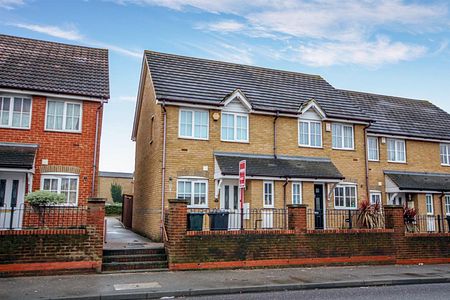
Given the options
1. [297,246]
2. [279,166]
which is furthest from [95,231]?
[279,166]

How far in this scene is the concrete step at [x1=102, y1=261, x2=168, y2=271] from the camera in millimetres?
11359

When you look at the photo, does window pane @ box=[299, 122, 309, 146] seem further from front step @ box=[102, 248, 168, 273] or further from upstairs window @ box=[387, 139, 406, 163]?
front step @ box=[102, 248, 168, 273]

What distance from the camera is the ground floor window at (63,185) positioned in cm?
1503

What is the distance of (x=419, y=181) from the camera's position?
70.4 feet

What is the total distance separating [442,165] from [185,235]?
18486 millimetres

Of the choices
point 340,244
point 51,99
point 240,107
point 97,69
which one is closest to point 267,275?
point 340,244

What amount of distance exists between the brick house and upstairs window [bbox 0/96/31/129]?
512 centimetres

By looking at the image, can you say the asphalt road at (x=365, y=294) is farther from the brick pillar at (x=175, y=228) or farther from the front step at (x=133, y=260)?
the front step at (x=133, y=260)

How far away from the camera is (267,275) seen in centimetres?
1126

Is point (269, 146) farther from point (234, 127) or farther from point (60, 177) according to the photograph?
point (60, 177)

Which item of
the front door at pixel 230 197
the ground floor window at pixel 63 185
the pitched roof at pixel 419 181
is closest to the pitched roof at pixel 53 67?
the ground floor window at pixel 63 185

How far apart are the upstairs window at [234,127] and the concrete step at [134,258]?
7096 millimetres

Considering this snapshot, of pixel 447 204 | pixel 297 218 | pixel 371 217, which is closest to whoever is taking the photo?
pixel 297 218

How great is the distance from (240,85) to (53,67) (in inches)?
348
